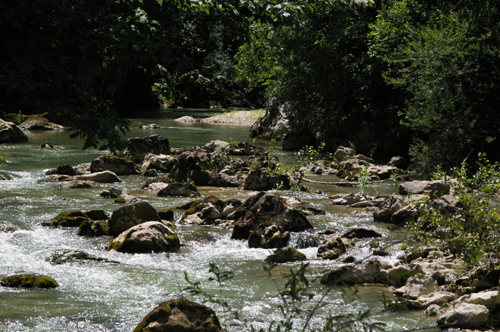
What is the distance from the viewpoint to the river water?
5.93 m

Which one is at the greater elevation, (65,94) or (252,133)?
(65,94)

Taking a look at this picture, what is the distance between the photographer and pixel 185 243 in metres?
9.34

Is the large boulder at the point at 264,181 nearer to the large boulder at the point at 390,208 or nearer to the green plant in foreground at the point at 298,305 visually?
the large boulder at the point at 390,208

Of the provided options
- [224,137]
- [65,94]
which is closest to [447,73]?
[65,94]

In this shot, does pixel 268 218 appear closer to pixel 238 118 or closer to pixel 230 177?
pixel 230 177

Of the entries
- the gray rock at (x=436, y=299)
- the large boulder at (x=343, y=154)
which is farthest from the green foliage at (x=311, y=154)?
the gray rock at (x=436, y=299)

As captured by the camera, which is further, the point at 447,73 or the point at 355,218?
the point at 447,73

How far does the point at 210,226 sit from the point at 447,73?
8433 mm

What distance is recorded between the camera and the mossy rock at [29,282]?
6.93 m

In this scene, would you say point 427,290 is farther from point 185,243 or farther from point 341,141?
point 341,141

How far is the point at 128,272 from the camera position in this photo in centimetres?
772

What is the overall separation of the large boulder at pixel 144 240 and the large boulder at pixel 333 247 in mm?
2315

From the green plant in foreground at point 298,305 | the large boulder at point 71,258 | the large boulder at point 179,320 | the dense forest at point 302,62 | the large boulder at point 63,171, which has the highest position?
the dense forest at point 302,62

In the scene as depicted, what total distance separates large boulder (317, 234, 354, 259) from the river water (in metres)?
0.20
